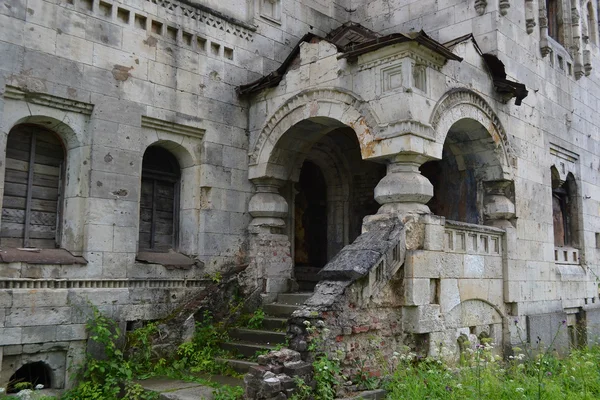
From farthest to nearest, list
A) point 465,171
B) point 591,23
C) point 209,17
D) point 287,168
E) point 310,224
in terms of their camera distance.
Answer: point 591,23
point 310,224
point 465,171
point 287,168
point 209,17

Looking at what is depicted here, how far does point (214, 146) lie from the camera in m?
9.20

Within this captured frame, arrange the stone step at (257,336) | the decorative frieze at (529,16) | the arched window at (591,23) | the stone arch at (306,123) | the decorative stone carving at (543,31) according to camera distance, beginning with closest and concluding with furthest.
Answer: the stone step at (257,336)
the stone arch at (306,123)
the decorative frieze at (529,16)
the decorative stone carving at (543,31)
the arched window at (591,23)

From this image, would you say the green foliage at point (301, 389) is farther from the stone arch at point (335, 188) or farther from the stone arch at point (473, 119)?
the stone arch at point (335, 188)

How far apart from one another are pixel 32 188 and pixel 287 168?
3816 millimetres

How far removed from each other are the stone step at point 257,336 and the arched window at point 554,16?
9264 millimetres

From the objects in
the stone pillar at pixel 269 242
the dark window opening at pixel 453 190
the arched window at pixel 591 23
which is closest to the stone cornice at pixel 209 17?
the stone pillar at pixel 269 242

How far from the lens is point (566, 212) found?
12703 mm

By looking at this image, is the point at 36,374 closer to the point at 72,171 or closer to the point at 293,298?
the point at 72,171

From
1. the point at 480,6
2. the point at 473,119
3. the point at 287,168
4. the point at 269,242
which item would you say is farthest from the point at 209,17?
the point at 480,6

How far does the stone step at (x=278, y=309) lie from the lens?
8543mm

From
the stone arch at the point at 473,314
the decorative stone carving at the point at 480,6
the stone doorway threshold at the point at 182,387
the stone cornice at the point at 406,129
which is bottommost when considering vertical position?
the stone doorway threshold at the point at 182,387

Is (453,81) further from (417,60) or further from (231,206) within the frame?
(231,206)

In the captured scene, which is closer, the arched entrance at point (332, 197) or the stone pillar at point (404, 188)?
the stone pillar at point (404, 188)

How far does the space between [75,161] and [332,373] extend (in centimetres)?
431
